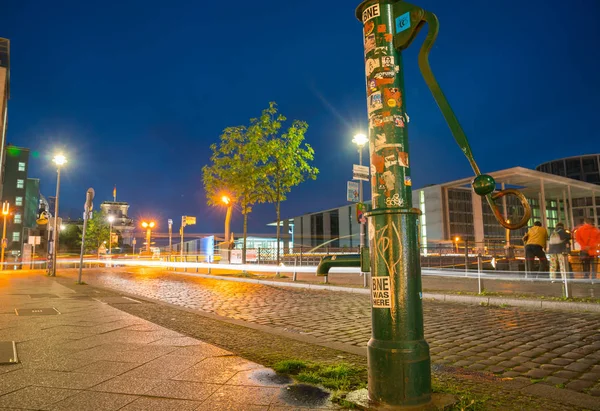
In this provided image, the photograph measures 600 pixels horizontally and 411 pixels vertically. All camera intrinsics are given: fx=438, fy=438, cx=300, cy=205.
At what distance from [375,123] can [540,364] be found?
11.1 ft

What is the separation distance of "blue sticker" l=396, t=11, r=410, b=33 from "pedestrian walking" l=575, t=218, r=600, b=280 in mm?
13357

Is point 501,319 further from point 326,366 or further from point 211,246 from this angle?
point 211,246

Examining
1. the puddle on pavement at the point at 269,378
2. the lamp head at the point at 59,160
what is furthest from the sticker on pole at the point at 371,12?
the lamp head at the point at 59,160

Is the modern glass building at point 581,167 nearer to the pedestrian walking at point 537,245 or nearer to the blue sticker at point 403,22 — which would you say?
the pedestrian walking at point 537,245

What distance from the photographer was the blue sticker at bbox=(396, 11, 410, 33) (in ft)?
10.2

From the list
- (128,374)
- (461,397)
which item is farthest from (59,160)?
(461,397)

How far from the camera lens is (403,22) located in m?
3.14

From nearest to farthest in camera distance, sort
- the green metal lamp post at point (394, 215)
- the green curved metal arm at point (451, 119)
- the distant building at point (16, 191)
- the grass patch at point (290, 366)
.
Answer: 1. the green curved metal arm at point (451, 119)
2. the green metal lamp post at point (394, 215)
3. the grass patch at point (290, 366)
4. the distant building at point (16, 191)

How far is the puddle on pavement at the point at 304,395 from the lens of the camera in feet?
10.7

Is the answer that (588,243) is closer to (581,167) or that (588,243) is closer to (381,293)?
(381,293)

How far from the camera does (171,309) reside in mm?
9062

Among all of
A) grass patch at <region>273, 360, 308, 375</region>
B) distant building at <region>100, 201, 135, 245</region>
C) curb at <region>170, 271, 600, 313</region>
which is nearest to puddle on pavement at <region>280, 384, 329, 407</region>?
grass patch at <region>273, 360, 308, 375</region>

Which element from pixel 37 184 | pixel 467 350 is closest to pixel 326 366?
pixel 467 350

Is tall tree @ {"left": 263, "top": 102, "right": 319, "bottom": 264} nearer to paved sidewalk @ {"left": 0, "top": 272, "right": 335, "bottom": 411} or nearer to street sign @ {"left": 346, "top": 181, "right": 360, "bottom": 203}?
street sign @ {"left": 346, "top": 181, "right": 360, "bottom": 203}
